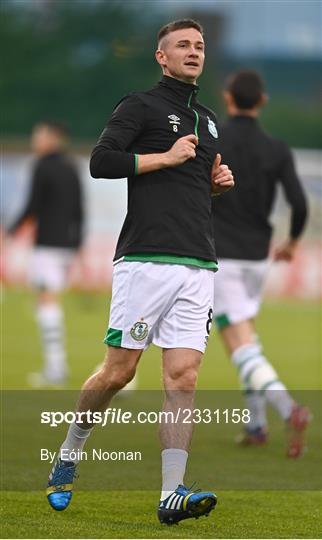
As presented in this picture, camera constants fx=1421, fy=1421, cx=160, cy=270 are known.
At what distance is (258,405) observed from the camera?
9.71 m

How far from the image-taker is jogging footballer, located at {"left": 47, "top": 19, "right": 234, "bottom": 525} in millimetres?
6543

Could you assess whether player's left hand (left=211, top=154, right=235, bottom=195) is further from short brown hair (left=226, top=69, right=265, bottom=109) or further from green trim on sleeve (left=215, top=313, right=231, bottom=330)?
short brown hair (left=226, top=69, right=265, bottom=109)

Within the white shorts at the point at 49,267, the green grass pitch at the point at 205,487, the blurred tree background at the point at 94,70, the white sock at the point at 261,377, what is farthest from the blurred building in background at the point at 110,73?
the white sock at the point at 261,377

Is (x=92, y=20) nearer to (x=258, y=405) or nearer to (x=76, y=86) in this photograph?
(x=76, y=86)

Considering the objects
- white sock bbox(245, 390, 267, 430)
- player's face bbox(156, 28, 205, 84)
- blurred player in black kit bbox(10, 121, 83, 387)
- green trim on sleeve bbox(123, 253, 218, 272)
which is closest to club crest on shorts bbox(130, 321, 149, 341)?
green trim on sleeve bbox(123, 253, 218, 272)

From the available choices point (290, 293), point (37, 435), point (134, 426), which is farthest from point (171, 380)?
point (290, 293)

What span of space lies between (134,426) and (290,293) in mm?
18546

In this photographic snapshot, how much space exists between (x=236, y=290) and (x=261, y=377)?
686 millimetres

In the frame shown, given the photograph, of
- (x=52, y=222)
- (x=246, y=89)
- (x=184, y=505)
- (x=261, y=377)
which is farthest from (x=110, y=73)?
(x=184, y=505)

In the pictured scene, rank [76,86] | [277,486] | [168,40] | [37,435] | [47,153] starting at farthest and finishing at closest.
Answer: [76,86]
[47,153]
[37,435]
[277,486]
[168,40]

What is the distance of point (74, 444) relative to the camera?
22.5 ft

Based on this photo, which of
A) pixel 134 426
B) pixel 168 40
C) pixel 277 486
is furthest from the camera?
pixel 134 426

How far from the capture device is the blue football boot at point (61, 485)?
22.0 feet

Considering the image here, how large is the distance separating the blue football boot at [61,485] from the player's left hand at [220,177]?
1.51 m
